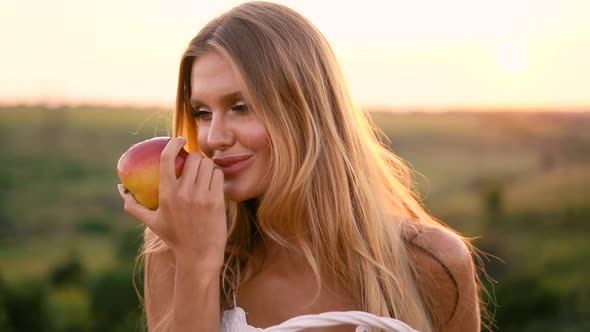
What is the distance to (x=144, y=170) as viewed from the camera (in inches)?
90.5

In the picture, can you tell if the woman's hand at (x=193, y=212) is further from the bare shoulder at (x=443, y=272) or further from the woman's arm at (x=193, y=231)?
the bare shoulder at (x=443, y=272)

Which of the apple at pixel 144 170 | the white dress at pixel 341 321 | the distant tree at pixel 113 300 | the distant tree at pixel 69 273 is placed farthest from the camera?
the distant tree at pixel 69 273

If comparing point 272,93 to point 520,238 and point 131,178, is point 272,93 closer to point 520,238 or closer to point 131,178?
point 131,178

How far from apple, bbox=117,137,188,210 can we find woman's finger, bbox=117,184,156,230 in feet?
0.07

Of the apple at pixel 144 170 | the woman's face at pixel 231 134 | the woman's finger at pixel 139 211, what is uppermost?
the woman's face at pixel 231 134

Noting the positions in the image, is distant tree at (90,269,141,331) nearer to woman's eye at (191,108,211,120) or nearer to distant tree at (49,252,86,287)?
distant tree at (49,252,86,287)

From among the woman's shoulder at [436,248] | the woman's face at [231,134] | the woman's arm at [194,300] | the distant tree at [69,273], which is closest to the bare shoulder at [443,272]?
the woman's shoulder at [436,248]

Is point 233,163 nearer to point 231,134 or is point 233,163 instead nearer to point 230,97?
point 231,134

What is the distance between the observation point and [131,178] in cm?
231

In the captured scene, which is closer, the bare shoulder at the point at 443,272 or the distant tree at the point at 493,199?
the bare shoulder at the point at 443,272

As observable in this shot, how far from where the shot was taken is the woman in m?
2.18

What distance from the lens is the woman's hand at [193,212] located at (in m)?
2.15

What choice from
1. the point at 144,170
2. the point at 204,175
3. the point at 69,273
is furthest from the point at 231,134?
the point at 69,273

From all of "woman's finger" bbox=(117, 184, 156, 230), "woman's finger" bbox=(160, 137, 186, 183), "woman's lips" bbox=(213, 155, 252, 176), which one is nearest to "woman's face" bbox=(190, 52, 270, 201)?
"woman's lips" bbox=(213, 155, 252, 176)
